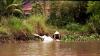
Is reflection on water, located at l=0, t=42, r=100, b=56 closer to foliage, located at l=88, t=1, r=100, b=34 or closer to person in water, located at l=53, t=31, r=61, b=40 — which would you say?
person in water, located at l=53, t=31, r=61, b=40

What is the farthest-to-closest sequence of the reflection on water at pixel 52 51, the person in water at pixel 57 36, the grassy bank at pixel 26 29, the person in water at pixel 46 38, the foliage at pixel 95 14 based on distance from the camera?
1. the foliage at pixel 95 14
2. the person in water at pixel 57 36
3. the person in water at pixel 46 38
4. the grassy bank at pixel 26 29
5. the reflection on water at pixel 52 51

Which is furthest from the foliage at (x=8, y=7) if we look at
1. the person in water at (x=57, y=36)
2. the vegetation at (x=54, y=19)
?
the person in water at (x=57, y=36)

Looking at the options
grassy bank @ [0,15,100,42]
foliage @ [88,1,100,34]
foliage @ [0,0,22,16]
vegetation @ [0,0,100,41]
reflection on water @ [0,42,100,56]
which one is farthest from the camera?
foliage @ [88,1,100,34]

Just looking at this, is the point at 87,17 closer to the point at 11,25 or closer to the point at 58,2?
the point at 58,2

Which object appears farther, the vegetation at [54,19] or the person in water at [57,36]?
the person in water at [57,36]

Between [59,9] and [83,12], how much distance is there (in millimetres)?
1864

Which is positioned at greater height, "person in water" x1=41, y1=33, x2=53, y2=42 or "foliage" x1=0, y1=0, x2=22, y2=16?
"foliage" x1=0, y1=0, x2=22, y2=16

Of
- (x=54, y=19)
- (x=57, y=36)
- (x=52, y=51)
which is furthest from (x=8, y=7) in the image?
(x=52, y=51)

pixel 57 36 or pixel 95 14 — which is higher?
pixel 95 14

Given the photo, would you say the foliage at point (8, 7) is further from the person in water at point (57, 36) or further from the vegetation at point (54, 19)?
the person in water at point (57, 36)

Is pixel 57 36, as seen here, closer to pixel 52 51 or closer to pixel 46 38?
pixel 46 38

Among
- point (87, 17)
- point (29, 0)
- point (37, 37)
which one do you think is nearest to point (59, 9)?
point (87, 17)

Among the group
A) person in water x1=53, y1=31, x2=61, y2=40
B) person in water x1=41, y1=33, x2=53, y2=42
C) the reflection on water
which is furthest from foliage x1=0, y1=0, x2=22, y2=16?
the reflection on water

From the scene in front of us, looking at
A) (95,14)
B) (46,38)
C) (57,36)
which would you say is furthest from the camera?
(95,14)
